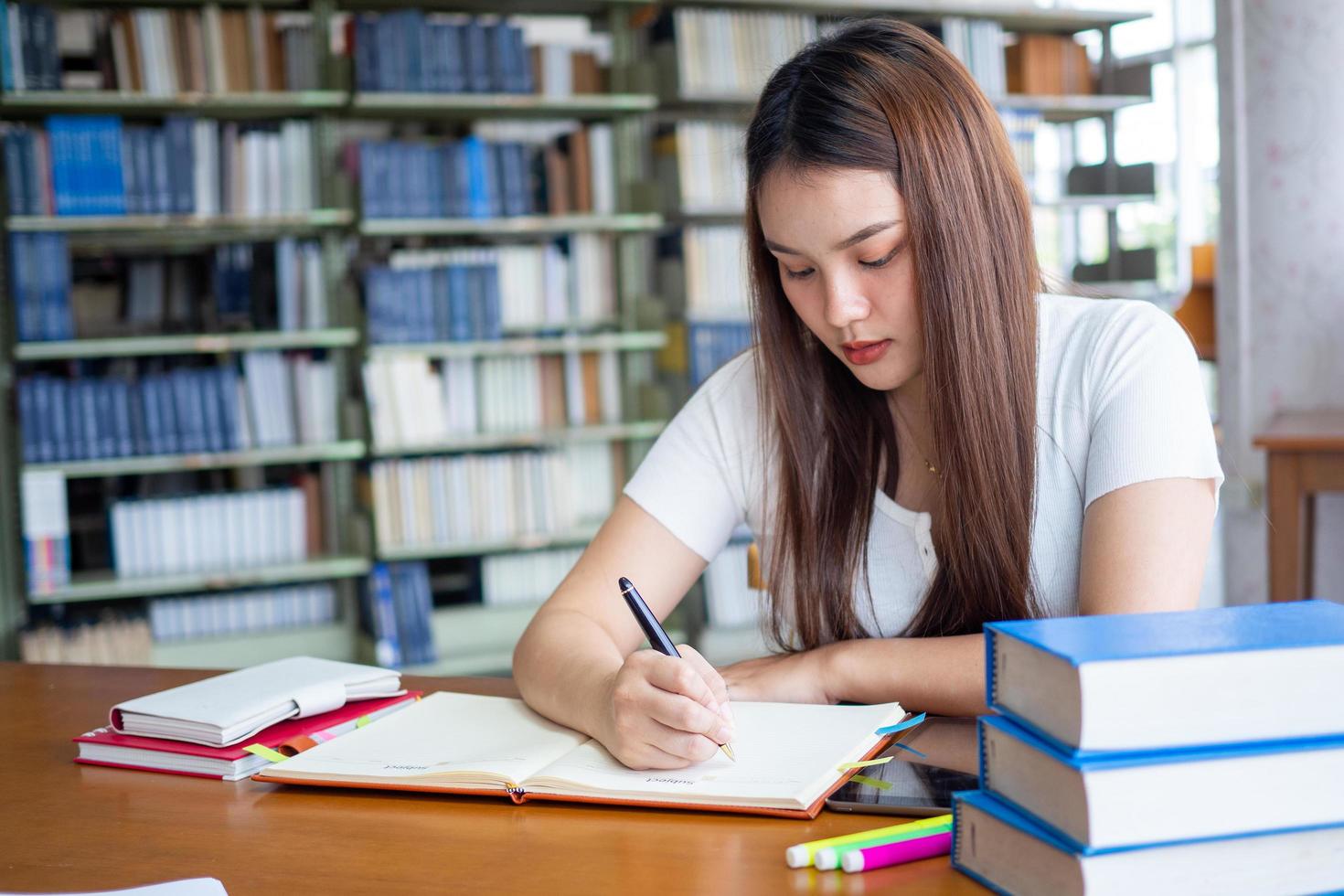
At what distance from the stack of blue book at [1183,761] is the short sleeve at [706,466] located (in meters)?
0.76

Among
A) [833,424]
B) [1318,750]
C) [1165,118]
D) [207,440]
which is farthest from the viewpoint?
[1165,118]

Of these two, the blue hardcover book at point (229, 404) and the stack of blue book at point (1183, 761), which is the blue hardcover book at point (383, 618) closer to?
the blue hardcover book at point (229, 404)

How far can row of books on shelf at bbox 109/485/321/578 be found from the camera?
354 centimetres

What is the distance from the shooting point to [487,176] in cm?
372

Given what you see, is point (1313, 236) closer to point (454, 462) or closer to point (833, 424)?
point (454, 462)

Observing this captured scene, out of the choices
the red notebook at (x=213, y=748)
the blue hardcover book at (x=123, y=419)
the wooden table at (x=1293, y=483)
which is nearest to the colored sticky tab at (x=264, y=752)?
the red notebook at (x=213, y=748)

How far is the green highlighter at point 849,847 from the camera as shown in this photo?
2.41ft

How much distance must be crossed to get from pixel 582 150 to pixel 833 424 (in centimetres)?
267

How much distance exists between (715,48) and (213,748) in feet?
10.8

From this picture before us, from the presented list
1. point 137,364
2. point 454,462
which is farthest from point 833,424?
point 137,364

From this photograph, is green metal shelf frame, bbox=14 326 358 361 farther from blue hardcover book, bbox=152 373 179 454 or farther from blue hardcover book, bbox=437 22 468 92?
blue hardcover book, bbox=437 22 468 92

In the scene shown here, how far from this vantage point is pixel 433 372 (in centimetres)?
375

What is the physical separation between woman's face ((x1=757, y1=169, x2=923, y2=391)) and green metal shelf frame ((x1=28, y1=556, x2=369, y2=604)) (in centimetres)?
268

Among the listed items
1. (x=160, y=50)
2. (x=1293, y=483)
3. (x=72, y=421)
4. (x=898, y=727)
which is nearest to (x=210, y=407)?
(x=72, y=421)
